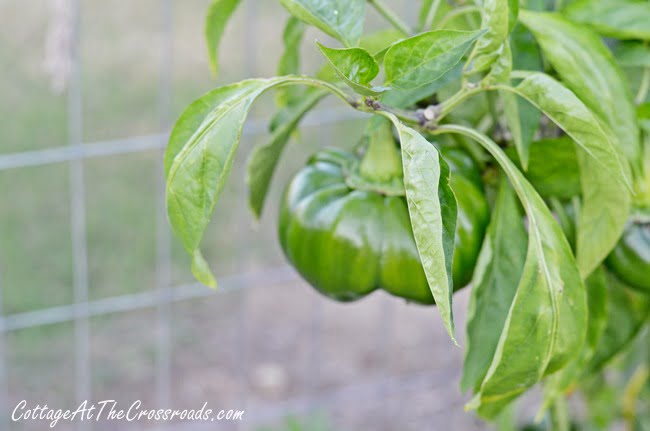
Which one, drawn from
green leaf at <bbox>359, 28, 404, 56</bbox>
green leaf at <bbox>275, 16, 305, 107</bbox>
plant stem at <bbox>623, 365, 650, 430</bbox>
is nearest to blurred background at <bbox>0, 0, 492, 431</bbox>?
plant stem at <bbox>623, 365, 650, 430</bbox>

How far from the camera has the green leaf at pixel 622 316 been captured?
936mm

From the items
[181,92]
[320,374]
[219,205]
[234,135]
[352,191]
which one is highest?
[234,135]

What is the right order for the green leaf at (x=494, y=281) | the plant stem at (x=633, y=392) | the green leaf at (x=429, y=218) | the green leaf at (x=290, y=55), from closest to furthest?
the green leaf at (x=429, y=218) < the green leaf at (x=494, y=281) < the green leaf at (x=290, y=55) < the plant stem at (x=633, y=392)

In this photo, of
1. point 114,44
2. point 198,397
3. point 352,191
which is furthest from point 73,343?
point 352,191

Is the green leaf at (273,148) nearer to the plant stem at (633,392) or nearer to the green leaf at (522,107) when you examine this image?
the green leaf at (522,107)

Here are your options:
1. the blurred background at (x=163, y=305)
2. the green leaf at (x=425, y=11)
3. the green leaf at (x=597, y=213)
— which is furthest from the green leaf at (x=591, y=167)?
the blurred background at (x=163, y=305)

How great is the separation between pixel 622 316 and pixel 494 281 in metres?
0.23

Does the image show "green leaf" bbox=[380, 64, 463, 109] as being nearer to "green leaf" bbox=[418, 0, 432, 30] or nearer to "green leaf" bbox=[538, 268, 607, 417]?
"green leaf" bbox=[418, 0, 432, 30]

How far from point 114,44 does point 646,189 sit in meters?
2.13

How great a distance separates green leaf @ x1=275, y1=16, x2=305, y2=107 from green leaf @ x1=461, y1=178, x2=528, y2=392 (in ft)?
0.71

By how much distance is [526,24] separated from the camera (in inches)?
28.7

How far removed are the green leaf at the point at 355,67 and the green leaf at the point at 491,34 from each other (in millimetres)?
81

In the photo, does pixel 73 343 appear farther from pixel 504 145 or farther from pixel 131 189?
pixel 504 145

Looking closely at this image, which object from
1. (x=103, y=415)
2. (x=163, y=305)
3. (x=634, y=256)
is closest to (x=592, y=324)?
(x=634, y=256)
